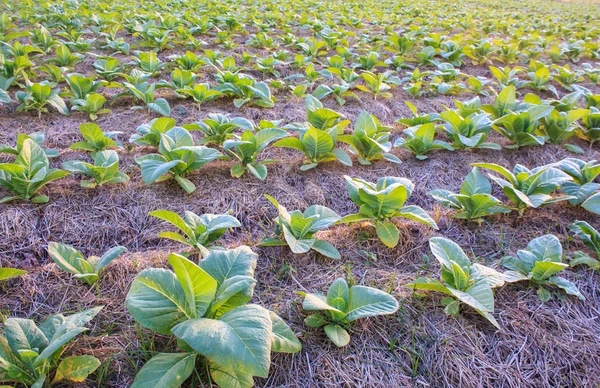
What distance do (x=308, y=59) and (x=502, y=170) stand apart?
369cm

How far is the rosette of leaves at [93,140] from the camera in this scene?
110 inches

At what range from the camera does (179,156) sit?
2.53 meters

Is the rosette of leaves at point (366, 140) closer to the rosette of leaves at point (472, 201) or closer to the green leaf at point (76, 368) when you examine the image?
the rosette of leaves at point (472, 201)

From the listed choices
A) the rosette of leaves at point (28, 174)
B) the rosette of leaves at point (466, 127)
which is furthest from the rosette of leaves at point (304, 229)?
the rosette of leaves at point (466, 127)

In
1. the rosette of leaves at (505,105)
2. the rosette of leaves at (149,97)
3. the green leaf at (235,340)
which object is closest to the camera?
the green leaf at (235,340)

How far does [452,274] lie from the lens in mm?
1838

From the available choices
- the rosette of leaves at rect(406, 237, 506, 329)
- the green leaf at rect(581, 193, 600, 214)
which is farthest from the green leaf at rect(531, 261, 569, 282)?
the green leaf at rect(581, 193, 600, 214)

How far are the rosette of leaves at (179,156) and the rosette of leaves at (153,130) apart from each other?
0.63 feet

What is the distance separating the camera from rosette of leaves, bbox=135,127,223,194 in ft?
8.14

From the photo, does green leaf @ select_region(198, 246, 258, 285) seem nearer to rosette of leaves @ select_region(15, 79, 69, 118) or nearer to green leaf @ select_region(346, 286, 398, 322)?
green leaf @ select_region(346, 286, 398, 322)

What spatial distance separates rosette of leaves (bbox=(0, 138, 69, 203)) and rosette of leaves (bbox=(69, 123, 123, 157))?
365 millimetres

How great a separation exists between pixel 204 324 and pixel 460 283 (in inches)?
47.7

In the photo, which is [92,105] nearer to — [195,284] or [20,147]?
[20,147]

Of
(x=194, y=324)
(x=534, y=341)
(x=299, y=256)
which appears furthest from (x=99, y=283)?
(x=534, y=341)
